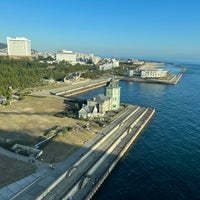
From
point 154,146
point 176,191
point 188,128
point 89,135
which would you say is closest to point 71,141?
point 89,135

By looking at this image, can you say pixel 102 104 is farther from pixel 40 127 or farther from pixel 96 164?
pixel 96 164

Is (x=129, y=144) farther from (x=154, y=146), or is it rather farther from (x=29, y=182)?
(x=29, y=182)

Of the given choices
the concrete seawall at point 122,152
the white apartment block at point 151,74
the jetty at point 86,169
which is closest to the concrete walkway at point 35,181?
the jetty at point 86,169

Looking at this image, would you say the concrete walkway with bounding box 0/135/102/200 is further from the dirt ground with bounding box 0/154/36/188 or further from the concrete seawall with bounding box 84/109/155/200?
the concrete seawall with bounding box 84/109/155/200

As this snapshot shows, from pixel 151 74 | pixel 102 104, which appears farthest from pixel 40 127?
pixel 151 74

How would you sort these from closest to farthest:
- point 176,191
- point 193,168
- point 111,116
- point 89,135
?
point 176,191
point 193,168
point 89,135
point 111,116

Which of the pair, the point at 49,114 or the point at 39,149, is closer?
the point at 39,149

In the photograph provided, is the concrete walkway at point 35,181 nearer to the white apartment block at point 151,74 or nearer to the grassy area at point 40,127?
the grassy area at point 40,127
